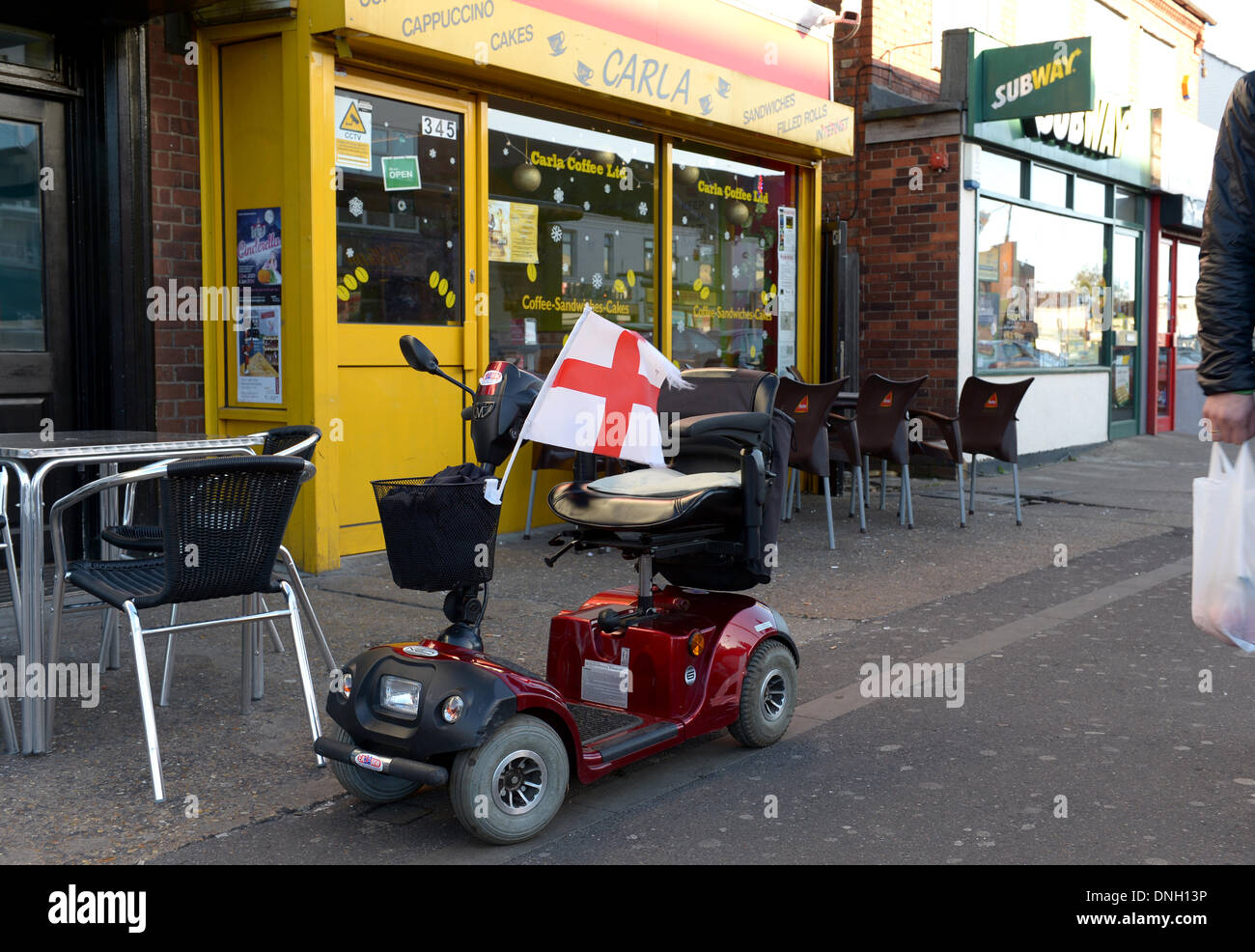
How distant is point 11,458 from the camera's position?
4.20m

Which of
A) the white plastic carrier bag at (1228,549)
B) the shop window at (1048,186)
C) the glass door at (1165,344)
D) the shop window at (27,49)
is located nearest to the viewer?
the white plastic carrier bag at (1228,549)

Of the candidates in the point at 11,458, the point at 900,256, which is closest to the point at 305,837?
the point at 11,458

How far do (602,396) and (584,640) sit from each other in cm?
84

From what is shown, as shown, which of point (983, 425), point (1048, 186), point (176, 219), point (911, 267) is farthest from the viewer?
point (1048, 186)

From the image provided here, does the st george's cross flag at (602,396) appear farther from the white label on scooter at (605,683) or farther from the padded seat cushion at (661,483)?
the white label on scooter at (605,683)

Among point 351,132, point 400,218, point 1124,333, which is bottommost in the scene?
point 1124,333

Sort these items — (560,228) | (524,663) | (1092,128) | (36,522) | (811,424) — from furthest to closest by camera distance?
(1092,128), (560,228), (811,424), (524,663), (36,522)

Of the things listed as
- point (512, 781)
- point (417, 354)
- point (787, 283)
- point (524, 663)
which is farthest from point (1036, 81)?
point (512, 781)

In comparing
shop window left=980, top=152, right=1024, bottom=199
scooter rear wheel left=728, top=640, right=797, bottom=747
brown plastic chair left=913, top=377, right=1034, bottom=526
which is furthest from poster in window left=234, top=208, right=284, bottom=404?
shop window left=980, top=152, right=1024, bottom=199

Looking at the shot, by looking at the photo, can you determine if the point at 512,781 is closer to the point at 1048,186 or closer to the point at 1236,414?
the point at 1236,414

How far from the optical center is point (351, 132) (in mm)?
7309

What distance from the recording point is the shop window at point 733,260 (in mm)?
10055

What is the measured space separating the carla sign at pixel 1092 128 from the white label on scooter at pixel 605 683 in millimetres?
10486

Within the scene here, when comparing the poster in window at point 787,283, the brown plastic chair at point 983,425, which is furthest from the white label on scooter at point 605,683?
the poster in window at point 787,283
